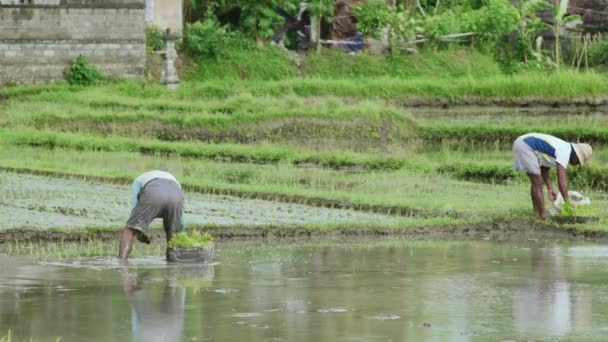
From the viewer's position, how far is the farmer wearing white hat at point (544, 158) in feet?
47.5

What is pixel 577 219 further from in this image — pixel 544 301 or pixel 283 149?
pixel 283 149

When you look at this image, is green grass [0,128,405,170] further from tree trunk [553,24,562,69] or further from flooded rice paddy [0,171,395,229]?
tree trunk [553,24,562,69]

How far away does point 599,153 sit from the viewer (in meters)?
22.9

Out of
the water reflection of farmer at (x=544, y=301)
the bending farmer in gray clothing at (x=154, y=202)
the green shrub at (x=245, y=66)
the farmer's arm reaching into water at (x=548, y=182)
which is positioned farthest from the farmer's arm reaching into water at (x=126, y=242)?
the green shrub at (x=245, y=66)

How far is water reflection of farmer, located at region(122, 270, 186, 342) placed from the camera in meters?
8.62

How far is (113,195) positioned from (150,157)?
5544 millimetres

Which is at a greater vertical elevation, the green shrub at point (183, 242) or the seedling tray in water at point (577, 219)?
the green shrub at point (183, 242)

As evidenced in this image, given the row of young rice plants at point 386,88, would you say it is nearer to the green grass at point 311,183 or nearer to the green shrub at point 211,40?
the green shrub at point 211,40

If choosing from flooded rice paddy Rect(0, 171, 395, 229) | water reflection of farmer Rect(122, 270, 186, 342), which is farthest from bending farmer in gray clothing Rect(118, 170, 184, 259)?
flooded rice paddy Rect(0, 171, 395, 229)

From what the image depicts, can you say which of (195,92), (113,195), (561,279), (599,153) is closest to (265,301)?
(561,279)

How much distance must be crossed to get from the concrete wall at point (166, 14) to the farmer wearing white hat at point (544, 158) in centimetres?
2024

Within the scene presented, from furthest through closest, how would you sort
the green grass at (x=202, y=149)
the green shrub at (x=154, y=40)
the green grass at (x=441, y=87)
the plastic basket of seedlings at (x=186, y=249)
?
the green shrub at (x=154, y=40) < the green grass at (x=441, y=87) < the green grass at (x=202, y=149) < the plastic basket of seedlings at (x=186, y=249)

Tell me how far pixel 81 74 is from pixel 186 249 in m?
20.0

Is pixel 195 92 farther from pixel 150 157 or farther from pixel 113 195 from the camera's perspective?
pixel 113 195
